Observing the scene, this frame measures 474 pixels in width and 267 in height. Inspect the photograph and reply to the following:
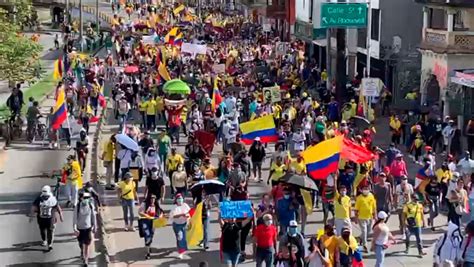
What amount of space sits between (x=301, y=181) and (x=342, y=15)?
1795cm

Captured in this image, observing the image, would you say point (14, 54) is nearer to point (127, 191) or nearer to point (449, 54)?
point (127, 191)

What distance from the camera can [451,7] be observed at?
3744 centimetres

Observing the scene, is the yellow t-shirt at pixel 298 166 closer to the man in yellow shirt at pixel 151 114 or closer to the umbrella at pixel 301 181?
the umbrella at pixel 301 181

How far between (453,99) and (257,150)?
12708 millimetres

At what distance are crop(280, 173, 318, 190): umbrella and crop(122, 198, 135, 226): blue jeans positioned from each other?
309 cm

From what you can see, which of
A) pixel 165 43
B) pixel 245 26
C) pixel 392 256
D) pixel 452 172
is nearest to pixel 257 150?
pixel 452 172

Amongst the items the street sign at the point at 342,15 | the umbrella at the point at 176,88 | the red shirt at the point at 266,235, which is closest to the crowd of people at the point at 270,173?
the red shirt at the point at 266,235

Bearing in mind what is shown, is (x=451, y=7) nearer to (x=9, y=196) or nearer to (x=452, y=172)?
(x=452, y=172)

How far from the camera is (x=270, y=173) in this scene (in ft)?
77.6

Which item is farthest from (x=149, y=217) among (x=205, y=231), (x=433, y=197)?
(x=433, y=197)

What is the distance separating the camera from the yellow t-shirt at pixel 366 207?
2000 cm

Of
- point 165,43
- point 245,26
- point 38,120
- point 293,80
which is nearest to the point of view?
point 38,120

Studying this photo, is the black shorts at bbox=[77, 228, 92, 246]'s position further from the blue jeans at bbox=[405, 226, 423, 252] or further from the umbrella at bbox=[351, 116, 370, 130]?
the umbrella at bbox=[351, 116, 370, 130]

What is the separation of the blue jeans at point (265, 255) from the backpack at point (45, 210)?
4153 millimetres
